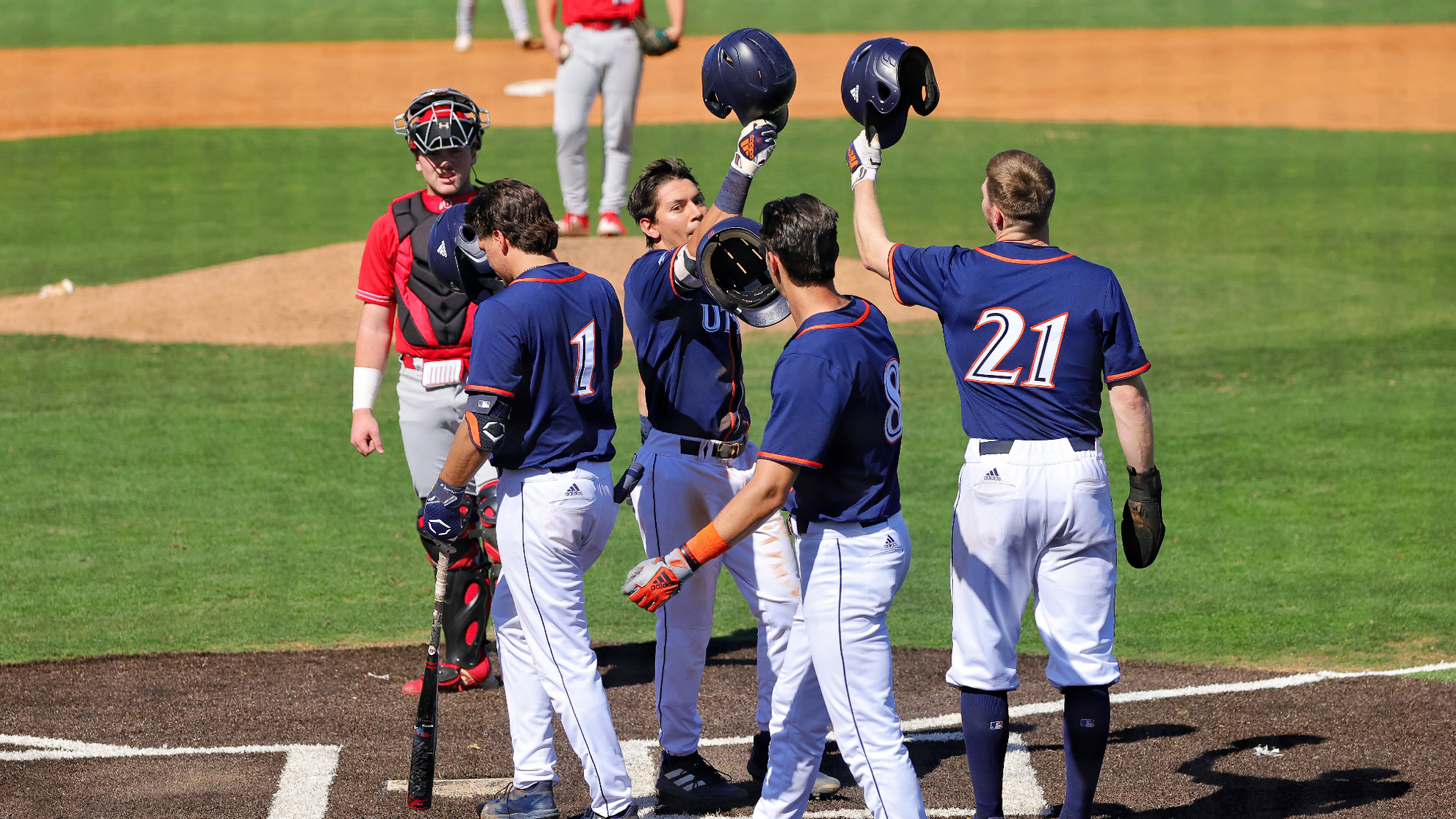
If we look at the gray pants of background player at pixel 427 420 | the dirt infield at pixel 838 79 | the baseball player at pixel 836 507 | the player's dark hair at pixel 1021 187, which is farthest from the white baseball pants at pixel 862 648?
the dirt infield at pixel 838 79

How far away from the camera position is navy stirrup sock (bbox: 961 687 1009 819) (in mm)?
4836

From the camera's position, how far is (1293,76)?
108ft

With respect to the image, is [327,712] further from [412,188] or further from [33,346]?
[412,188]

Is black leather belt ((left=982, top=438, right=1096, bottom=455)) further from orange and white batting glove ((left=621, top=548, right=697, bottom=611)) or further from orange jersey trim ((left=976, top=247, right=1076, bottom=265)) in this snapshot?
orange and white batting glove ((left=621, top=548, right=697, bottom=611))

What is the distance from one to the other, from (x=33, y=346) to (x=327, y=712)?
8.63 m

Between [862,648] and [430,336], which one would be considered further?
[430,336]

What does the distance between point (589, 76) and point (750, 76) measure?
377 inches

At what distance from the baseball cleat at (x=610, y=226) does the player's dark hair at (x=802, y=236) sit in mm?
10547

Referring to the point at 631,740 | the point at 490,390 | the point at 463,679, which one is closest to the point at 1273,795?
the point at 631,740

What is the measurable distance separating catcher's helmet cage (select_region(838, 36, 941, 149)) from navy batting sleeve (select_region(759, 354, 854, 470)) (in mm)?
1121

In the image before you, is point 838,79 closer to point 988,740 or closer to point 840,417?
point 988,740

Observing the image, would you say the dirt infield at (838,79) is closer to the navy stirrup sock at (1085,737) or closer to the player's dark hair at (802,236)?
the player's dark hair at (802,236)

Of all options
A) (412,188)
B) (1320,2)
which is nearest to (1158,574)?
(412,188)

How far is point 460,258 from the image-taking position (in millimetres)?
5496
